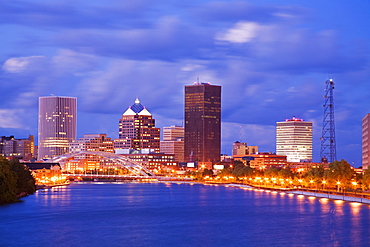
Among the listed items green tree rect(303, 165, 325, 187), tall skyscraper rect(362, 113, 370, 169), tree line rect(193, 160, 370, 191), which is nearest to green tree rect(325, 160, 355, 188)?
tree line rect(193, 160, 370, 191)

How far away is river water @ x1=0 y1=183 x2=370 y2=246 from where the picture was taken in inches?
2532

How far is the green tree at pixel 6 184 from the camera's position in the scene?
93812 mm

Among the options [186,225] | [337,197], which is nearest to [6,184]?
[186,225]

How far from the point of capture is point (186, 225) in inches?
3091

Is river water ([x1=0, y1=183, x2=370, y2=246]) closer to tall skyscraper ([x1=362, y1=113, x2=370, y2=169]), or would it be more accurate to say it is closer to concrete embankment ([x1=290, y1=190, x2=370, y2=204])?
concrete embankment ([x1=290, y1=190, x2=370, y2=204])

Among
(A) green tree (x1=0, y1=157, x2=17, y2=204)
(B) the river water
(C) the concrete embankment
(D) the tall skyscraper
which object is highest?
(D) the tall skyscraper

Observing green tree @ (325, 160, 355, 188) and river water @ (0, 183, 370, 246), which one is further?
green tree @ (325, 160, 355, 188)

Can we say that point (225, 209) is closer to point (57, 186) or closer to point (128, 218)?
point (128, 218)

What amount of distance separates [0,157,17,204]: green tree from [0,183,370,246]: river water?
165 cm

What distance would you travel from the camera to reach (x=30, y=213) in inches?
3504

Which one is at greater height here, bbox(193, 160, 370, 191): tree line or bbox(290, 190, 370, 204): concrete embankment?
bbox(193, 160, 370, 191): tree line

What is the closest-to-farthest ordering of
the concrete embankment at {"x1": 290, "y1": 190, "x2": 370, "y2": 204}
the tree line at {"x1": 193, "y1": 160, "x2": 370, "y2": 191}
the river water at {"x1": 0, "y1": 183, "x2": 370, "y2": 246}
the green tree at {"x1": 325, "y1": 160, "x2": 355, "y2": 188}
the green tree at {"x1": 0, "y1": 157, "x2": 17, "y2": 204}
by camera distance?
the river water at {"x1": 0, "y1": 183, "x2": 370, "y2": 246}
the green tree at {"x1": 0, "y1": 157, "x2": 17, "y2": 204}
the concrete embankment at {"x1": 290, "y1": 190, "x2": 370, "y2": 204}
the tree line at {"x1": 193, "y1": 160, "x2": 370, "y2": 191}
the green tree at {"x1": 325, "y1": 160, "x2": 355, "y2": 188}

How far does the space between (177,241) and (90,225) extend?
16.2m

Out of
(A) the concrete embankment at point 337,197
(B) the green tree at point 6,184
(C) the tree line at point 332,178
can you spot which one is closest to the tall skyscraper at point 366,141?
(C) the tree line at point 332,178
